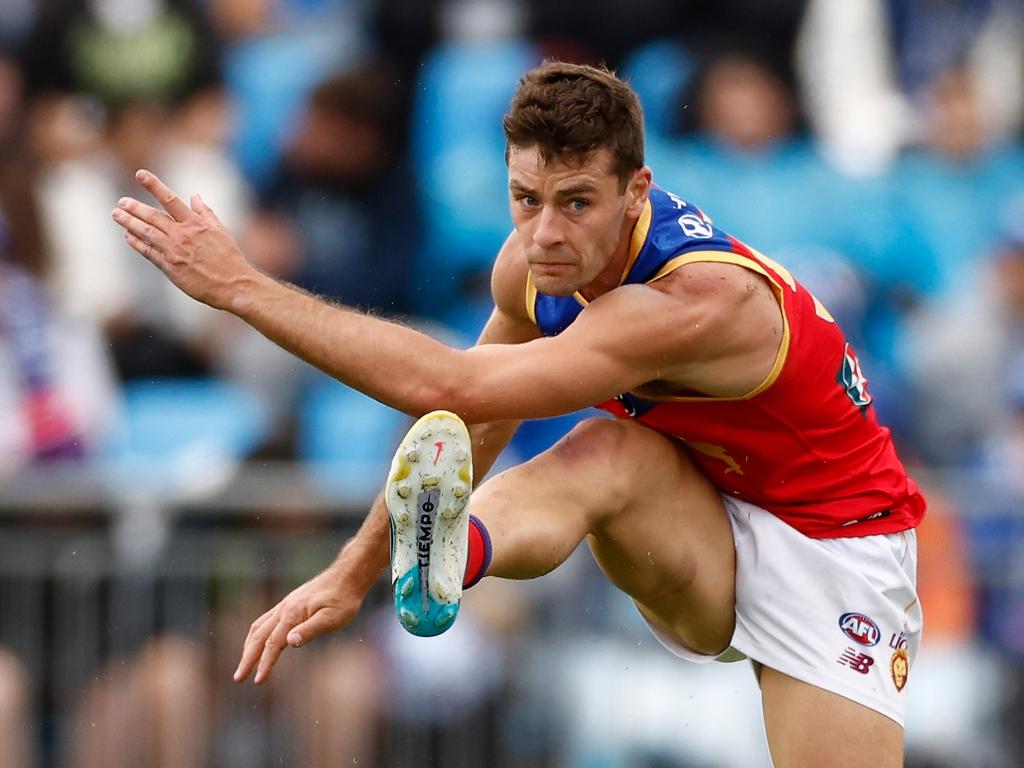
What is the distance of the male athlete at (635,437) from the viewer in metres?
5.44

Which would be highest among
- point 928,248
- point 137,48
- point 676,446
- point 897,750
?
point 137,48

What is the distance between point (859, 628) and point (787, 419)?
2.45ft

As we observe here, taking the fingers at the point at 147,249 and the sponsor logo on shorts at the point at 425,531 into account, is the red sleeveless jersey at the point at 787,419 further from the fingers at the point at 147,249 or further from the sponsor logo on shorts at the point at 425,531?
the fingers at the point at 147,249

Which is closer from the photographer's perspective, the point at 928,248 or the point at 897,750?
the point at 897,750

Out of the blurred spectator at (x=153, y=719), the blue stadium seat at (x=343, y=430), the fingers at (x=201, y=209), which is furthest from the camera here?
the blue stadium seat at (x=343, y=430)

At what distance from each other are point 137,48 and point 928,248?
494 cm

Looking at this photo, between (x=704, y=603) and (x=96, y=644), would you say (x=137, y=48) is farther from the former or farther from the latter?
(x=704, y=603)

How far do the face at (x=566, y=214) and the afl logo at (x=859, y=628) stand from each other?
145 centimetres

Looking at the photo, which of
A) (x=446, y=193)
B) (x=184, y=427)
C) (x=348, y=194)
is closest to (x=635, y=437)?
(x=184, y=427)

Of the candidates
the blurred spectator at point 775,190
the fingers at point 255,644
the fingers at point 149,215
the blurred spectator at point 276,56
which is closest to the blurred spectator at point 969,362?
the blurred spectator at point 775,190

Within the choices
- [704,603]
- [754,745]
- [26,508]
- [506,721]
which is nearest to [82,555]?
[26,508]

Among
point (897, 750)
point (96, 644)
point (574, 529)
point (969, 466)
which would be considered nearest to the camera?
point (574, 529)

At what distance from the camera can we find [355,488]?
9219 millimetres

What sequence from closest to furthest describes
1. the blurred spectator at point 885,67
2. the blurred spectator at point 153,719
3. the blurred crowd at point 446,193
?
the blurred spectator at point 153,719
the blurred crowd at point 446,193
the blurred spectator at point 885,67
